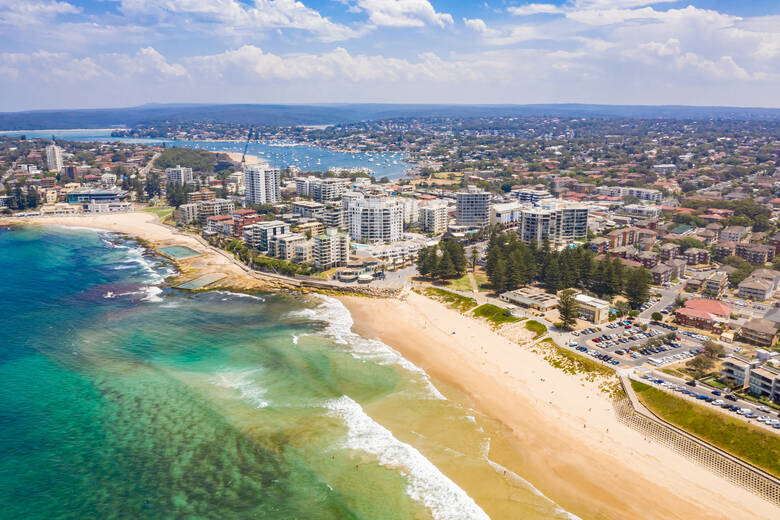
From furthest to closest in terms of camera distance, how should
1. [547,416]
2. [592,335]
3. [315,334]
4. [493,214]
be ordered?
[493,214] → [315,334] → [592,335] → [547,416]

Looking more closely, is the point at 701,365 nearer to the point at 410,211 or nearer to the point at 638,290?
the point at 638,290

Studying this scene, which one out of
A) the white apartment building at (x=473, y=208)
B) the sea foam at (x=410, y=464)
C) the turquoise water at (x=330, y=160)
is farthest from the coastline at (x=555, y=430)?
the turquoise water at (x=330, y=160)

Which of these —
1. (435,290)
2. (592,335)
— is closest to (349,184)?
(435,290)

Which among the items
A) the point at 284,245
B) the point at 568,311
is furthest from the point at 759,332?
the point at 284,245

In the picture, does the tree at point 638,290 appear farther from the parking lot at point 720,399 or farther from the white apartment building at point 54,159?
the white apartment building at point 54,159

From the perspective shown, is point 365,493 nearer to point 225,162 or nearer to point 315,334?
point 315,334
